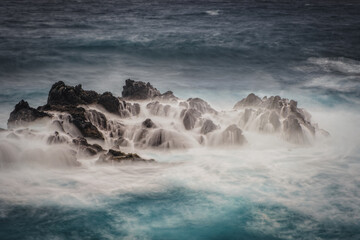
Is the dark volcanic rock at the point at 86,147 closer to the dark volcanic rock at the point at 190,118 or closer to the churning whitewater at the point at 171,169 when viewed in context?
the churning whitewater at the point at 171,169

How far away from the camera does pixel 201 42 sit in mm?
34219

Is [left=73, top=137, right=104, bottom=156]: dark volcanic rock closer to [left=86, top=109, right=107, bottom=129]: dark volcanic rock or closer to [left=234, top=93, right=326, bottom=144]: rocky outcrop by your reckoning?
[left=86, top=109, right=107, bottom=129]: dark volcanic rock

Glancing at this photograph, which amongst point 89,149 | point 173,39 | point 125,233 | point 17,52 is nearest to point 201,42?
point 173,39

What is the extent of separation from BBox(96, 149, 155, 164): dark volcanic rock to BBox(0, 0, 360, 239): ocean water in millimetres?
350

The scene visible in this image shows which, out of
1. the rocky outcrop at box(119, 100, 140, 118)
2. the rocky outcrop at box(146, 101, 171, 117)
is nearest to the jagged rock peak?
the rocky outcrop at box(146, 101, 171, 117)

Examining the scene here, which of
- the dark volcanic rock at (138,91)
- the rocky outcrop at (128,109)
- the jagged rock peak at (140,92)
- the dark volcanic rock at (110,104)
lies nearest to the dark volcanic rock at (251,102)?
the jagged rock peak at (140,92)

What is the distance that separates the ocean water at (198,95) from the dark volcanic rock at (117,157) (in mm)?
350

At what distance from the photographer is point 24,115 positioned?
56.0ft

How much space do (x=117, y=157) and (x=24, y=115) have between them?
188 inches

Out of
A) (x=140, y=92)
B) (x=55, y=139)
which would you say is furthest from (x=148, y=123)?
(x=55, y=139)

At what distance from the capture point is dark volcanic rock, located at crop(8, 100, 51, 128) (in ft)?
55.4

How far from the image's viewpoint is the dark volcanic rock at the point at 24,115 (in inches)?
665

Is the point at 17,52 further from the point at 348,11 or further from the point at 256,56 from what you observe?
the point at 348,11

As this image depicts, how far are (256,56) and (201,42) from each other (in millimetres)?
4968
